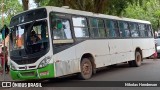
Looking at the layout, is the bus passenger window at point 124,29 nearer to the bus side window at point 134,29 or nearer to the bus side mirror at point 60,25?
the bus side window at point 134,29

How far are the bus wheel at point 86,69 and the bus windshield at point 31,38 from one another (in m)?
2.35

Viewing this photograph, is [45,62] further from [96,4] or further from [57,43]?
[96,4]

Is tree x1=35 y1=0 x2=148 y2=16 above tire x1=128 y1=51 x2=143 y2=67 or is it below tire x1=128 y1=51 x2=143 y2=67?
above

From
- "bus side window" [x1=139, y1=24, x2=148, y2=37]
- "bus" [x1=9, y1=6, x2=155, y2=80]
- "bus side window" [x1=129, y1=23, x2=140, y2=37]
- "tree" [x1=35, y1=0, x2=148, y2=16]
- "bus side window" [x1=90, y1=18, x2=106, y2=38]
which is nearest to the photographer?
"bus" [x1=9, y1=6, x2=155, y2=80]

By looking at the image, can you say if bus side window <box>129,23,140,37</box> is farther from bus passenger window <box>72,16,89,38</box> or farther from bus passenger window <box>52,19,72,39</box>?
bus passenger window <box>52,19,72,39</box>

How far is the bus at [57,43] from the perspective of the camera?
12086 millimetres

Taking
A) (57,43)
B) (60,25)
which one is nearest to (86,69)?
(57,43)

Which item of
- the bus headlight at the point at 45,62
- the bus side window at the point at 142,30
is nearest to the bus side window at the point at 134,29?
the bus side window at the point at 142,30

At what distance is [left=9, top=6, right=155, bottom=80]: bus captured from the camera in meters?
12.1

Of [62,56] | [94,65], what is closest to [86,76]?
[94,65]

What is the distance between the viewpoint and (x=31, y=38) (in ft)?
40.7

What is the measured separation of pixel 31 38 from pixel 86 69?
2951 mm

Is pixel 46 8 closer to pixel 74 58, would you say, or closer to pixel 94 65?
pixel 74 58

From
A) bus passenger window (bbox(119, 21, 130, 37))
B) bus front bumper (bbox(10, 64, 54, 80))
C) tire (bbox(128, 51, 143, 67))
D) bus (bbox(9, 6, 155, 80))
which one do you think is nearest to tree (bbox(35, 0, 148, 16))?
bus passenger window (bbox(119, 21, 130, 37))
